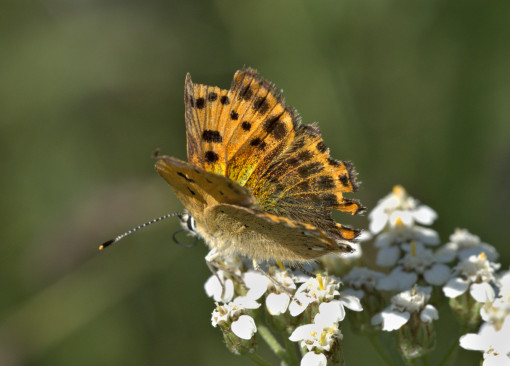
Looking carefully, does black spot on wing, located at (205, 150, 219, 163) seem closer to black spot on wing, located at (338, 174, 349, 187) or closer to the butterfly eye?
the butterfly eye

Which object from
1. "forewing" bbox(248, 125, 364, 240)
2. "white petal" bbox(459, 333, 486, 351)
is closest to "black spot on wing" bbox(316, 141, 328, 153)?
"forewing" bbox(248, 125, 364, 240)

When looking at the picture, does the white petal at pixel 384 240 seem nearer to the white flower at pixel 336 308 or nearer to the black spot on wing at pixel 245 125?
the white flower at pixel 336 308

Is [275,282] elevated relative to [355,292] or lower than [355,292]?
elevated

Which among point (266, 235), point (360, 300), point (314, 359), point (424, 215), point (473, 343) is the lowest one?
point (473, 343)

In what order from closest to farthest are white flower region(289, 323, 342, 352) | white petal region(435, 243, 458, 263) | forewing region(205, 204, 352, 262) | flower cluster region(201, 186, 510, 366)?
1. forewing region(205, 204, 352, 262)
2. white flower region(289, 323, 342, 352)
3. flower cluster region(201, 186, 510, 366)
4. white petal region(435, 243, 458, 263)

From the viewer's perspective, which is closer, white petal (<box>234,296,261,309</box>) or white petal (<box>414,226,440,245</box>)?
white petal (<box>234,296,261,309</box>)

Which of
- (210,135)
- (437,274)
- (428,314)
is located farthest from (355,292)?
(210,135)

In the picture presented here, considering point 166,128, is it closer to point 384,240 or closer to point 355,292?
point 384,240

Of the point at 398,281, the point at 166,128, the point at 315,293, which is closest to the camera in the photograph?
the point at 315,293
